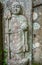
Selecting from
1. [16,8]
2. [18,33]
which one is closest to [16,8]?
[16,8]

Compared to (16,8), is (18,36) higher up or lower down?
lower down

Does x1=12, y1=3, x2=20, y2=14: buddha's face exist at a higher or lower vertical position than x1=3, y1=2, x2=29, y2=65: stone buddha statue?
higher

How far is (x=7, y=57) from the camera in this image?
3.25 metres

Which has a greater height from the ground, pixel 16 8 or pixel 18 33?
Result: pixel 16 8

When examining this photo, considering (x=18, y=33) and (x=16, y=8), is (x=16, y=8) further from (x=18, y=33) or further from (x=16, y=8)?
(x=18, y=33)

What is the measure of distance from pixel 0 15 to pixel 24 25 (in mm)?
460

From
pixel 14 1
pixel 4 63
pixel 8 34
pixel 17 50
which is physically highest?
pixel 14 1

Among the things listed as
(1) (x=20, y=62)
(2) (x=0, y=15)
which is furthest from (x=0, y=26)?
(1) (x=20, y=62)

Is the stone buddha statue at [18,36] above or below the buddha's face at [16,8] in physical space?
below

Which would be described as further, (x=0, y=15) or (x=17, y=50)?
(x=0, y=15)

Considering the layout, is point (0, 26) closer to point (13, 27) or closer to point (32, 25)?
point (13, 27)

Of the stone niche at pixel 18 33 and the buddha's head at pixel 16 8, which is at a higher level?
the buddha's head at pixel 16 8

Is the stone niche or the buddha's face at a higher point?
the buddha's face

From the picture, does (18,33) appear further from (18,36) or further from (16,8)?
(16,8)
